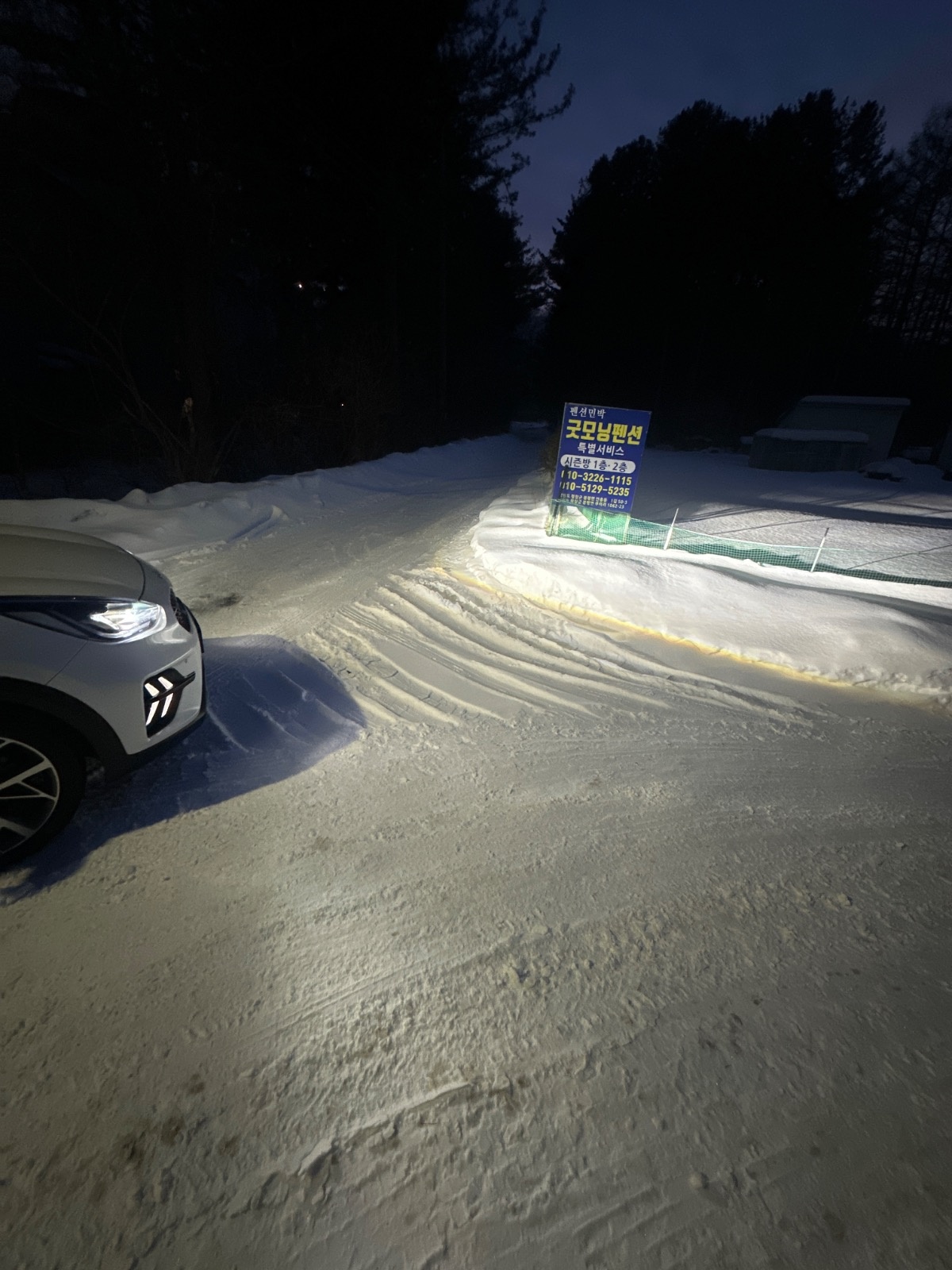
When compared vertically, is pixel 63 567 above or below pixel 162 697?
above

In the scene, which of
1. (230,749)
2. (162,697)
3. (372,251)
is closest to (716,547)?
(230,749)

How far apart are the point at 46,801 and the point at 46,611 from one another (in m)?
0.87

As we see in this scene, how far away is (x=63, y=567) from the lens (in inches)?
103

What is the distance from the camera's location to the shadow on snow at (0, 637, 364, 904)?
8.13 feet

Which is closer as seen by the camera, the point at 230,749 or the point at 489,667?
the point at 230,749

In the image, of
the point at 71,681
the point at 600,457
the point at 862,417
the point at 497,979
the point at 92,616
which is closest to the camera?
the point at 497,979

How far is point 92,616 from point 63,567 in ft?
Answer: 1.52

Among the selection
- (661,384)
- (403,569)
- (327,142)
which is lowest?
(403,569)

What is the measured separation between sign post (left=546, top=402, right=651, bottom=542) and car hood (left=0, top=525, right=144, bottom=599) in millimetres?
5644

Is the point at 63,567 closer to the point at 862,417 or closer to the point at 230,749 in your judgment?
the point at 230,749

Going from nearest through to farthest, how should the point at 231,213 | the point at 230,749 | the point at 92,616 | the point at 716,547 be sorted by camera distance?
the point at 92,616 < the point at 230,749 < the point at 716,547 < the point at 231,213

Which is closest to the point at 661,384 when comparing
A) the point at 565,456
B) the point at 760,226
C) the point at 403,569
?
the point at 760,226

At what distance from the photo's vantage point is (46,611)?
2.26 metres

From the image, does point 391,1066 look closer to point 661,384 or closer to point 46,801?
point 46,801
